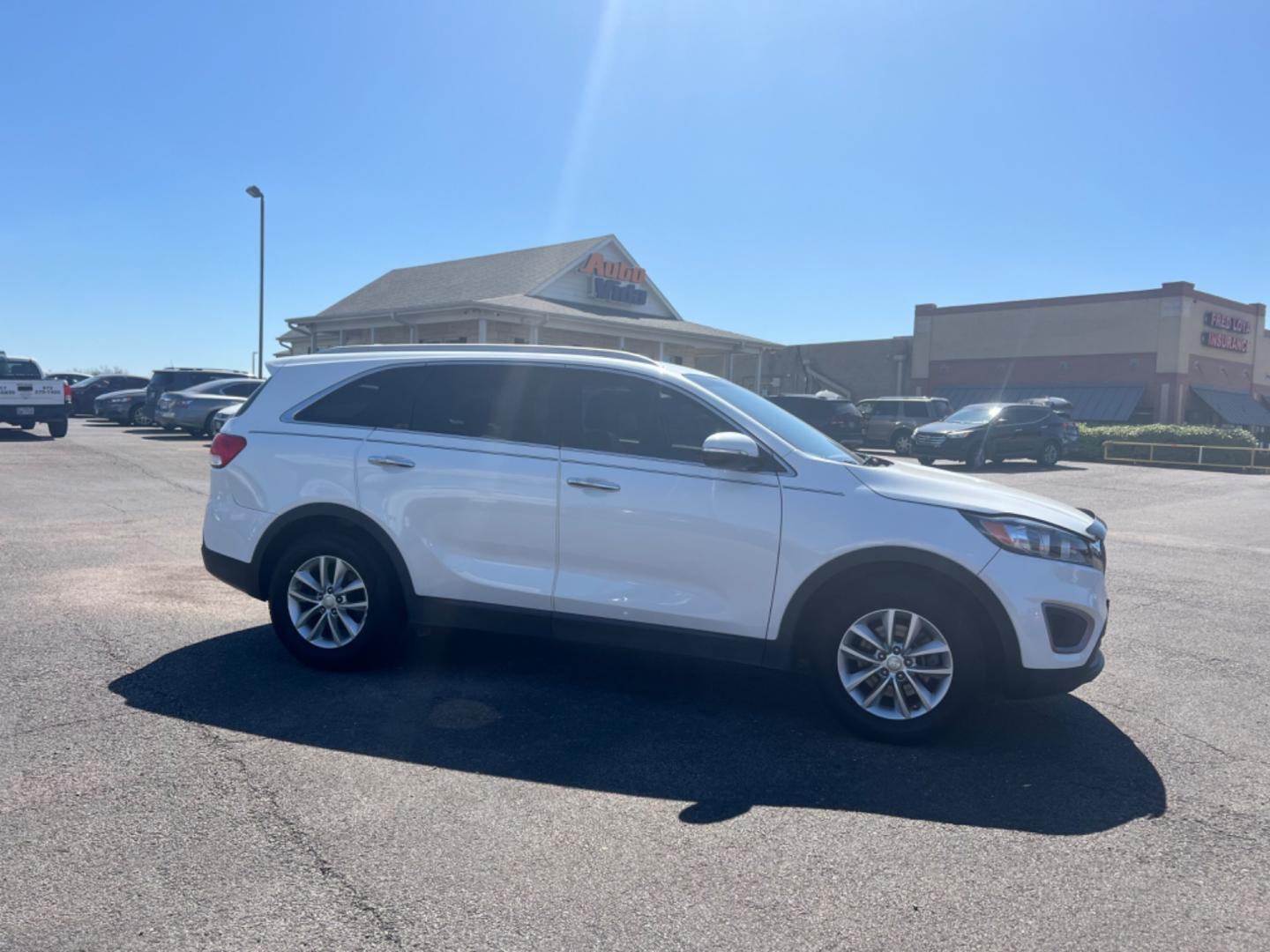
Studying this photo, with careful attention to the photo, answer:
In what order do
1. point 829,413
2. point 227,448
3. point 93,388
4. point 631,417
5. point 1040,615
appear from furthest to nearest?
point 93,388
point 829,413
point 227,448
point 631,417
point 1040,615

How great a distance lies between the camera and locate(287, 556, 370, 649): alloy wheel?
535 cm

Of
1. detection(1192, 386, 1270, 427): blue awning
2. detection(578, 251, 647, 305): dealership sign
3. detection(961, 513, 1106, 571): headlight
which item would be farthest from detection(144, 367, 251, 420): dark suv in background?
detection(1192, 386, 1270, 427): blue awning

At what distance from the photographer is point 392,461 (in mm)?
5270

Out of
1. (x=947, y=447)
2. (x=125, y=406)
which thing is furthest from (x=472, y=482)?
(x=125, y=406)

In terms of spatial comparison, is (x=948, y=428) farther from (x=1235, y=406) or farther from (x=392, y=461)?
(x=1235, y=406)

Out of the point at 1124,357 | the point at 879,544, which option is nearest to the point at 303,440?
the point at 879,544

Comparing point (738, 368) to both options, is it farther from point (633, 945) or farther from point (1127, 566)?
point (633, 945)

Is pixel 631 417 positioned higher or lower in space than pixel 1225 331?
lower

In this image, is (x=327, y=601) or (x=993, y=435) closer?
(x=327, y=601)

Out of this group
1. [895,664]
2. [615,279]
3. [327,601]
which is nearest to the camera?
[895,664]

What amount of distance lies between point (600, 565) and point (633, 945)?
7.27ft

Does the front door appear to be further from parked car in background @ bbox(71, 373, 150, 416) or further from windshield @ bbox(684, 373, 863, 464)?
parked car in background @ bbox(71, 373, 150, 416)

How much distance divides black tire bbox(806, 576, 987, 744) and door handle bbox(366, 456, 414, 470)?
2.30 meters

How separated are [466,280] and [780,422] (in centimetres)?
2494
